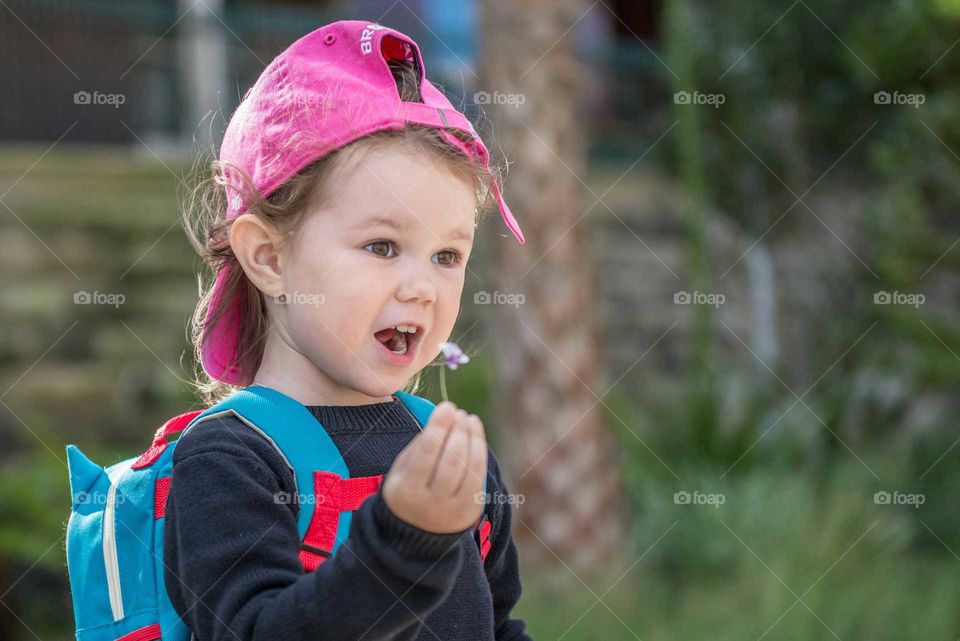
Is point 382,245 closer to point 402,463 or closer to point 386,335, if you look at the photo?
point 386,335

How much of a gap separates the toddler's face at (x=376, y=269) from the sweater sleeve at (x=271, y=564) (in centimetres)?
19

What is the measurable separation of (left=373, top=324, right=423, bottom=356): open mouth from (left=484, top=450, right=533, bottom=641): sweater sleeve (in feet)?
0.86

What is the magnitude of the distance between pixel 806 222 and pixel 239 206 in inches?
Answer: 245

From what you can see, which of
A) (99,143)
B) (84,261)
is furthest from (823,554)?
(99,143)

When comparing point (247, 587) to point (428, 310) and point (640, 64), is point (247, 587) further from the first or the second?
point (640, 64)

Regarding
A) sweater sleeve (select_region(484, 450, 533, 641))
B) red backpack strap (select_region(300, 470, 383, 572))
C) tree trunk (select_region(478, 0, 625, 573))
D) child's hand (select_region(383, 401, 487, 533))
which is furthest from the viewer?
tree trunk (select_region(478, 0, 625, 573))

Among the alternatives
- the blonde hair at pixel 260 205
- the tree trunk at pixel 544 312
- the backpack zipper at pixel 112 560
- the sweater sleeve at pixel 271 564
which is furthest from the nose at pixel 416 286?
the tree trunk at pixel 544 312

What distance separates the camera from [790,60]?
7.02m

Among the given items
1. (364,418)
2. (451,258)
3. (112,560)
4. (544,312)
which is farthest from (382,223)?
(544,312)

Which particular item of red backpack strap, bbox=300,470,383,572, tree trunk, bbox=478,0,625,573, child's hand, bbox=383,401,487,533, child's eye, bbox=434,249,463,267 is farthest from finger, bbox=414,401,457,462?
tree trunk, bbox=478,0,625,573

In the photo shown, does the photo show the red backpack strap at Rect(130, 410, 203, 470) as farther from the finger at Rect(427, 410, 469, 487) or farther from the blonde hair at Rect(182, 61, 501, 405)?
the finger at Rect(427, 410, 469, 487)

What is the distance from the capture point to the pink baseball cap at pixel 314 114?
1527 millimetres

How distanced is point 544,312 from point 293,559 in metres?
3.60

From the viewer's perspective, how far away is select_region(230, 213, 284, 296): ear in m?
1.56
